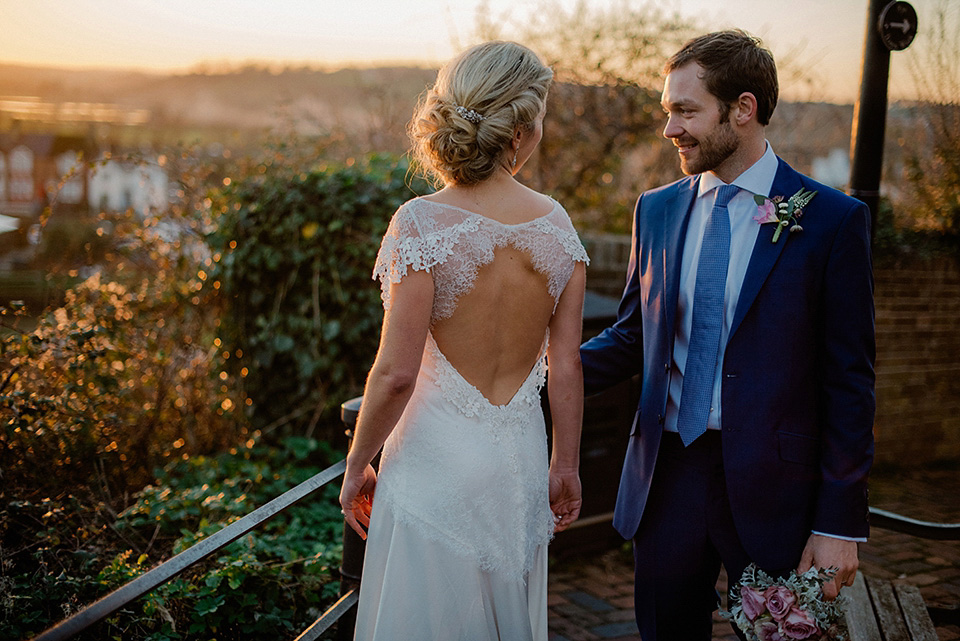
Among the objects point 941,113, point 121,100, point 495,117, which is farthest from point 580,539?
point 121,100

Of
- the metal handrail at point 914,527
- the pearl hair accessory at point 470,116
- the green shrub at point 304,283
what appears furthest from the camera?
the green shrub at point 304,283

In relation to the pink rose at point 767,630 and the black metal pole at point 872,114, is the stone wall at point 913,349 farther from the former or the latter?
the pink rose at point 767,630

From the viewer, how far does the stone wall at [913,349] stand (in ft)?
19.9

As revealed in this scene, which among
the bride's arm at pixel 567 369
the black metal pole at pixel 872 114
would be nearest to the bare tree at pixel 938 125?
the black metal pole at pixel 872 114

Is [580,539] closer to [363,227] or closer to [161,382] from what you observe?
[363,227]

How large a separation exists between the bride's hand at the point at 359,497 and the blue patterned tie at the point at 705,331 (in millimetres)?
874

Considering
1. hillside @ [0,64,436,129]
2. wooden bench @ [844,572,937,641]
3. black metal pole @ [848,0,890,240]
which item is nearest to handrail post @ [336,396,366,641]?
wooden bench @ [844,572,937,641]

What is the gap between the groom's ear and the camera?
1.99 meters

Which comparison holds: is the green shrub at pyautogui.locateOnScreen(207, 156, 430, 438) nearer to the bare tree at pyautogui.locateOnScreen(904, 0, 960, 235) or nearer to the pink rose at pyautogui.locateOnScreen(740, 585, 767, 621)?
the pink rose at pyautogui.locateOnScreen(740, 585, 767, 621)

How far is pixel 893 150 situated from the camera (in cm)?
717

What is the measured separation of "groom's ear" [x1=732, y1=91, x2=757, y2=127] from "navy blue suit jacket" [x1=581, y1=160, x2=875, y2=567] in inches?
9.4

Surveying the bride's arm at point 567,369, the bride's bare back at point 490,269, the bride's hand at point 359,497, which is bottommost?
the bride's hand at point 359,497

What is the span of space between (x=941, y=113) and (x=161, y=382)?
6778 millimetres

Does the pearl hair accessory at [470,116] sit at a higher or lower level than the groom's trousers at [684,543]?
higher
